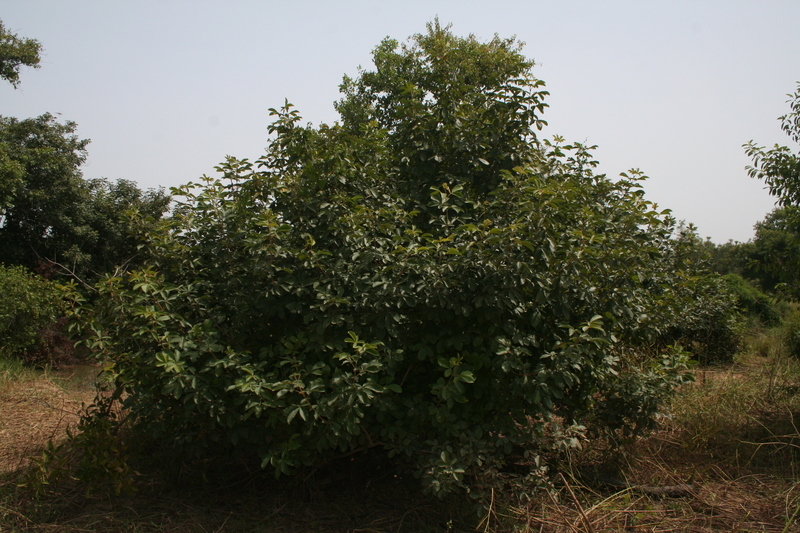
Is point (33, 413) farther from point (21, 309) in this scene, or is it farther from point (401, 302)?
point (401, 302)

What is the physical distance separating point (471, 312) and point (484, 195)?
Answer: 1242 millimetres

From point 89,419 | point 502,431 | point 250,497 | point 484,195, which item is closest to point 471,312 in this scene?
point 502,431

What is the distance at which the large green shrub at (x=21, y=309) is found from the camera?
32.2 feet

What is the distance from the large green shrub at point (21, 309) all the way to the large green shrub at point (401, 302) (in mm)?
7311

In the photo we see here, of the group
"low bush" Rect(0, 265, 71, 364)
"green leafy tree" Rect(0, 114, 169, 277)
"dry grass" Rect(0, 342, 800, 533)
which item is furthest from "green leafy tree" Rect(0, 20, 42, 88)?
"dry grass" Rect(0, 342, 800, 533)

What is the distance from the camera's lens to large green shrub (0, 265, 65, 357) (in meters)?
9.82

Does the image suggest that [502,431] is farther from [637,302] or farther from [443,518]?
[637,302]

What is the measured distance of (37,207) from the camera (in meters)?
14.4

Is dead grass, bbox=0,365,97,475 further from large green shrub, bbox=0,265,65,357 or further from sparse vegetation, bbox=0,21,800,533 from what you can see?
large green shrub, bbox=0,265,65,357

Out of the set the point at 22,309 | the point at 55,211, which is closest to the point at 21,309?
the point at 22,309

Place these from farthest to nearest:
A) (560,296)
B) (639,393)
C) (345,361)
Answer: (639,393)
(560,296)
(345,361)

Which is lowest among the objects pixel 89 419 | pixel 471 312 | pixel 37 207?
pixel 89 419

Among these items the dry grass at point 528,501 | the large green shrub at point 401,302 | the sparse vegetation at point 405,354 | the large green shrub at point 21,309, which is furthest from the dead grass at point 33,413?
the large green shrub at point 21,309

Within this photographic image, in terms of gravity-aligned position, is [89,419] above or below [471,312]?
below
